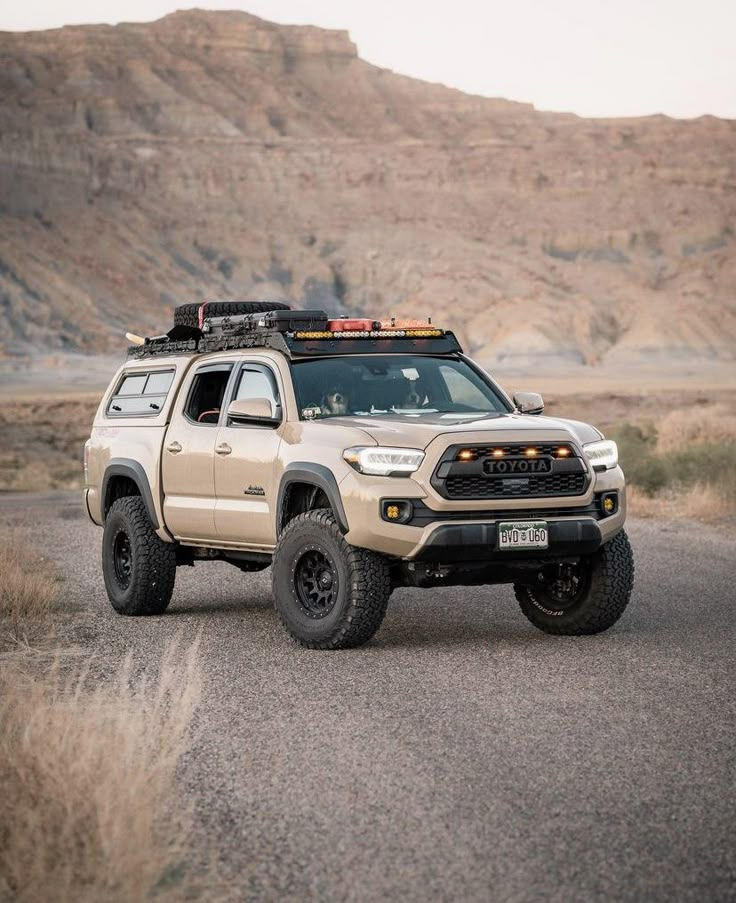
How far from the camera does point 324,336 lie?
10.3 m

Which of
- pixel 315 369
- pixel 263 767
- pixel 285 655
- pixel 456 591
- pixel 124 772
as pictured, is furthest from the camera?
pixel 456 591

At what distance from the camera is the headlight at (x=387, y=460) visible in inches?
353

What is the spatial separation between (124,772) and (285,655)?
374cm

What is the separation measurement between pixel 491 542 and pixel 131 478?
3848mm

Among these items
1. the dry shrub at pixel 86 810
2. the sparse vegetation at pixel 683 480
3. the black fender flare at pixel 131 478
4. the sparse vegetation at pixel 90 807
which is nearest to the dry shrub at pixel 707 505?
the sparse vegetation at pixel 683 480

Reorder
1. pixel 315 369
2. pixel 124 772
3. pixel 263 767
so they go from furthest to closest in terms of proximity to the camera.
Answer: pixel 315 369
pixel 263 767
pixel 124 772

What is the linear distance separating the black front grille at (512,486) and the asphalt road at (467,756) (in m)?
0.99

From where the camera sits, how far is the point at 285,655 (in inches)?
364

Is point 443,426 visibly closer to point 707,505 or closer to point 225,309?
point 225,309

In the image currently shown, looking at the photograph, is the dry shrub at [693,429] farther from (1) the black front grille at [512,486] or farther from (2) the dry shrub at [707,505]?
(1) the black front grille at [512,486]

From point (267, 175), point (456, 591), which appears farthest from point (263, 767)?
point (267, 175)

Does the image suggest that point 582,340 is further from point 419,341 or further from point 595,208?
point 419,341

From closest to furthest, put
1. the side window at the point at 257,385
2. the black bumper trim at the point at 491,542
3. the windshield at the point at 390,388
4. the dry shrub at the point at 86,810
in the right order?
the dry shrub at the point at 86,810, the black bumper trim at the point at 491,542, the windshield at the point at 390,388, the side window at the point at 257,385

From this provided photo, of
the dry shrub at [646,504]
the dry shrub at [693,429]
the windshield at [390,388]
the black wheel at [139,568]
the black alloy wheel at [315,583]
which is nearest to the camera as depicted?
the black alloy wheel at [315,583]
